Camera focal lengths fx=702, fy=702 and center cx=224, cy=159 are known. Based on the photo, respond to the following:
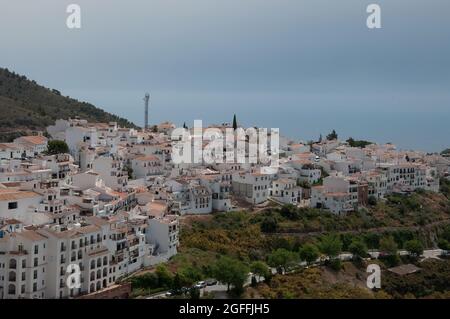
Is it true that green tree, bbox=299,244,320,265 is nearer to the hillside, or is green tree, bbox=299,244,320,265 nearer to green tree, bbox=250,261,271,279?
green tree, bbox=250,261,271,279

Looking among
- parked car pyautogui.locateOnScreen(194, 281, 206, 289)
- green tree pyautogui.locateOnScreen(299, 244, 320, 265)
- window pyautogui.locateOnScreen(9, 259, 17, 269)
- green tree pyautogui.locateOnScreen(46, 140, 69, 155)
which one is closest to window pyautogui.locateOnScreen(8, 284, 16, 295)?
window pyautogui.locateOnScreen(9, 259, 17, 269)

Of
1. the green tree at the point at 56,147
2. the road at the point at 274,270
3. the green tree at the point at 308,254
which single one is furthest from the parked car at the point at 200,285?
the green tree at the point at 56,147

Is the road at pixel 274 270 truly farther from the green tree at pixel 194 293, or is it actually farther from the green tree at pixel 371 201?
the green tree at pixel 371 201

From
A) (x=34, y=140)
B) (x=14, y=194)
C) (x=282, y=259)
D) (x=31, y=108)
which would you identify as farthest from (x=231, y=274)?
(x=31, y=108)

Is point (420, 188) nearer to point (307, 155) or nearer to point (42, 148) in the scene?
point (307, 155)

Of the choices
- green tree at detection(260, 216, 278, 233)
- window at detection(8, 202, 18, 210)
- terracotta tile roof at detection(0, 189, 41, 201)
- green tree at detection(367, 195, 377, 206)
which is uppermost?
terracotta tile roof at detection(0, 189, 41, 201)
